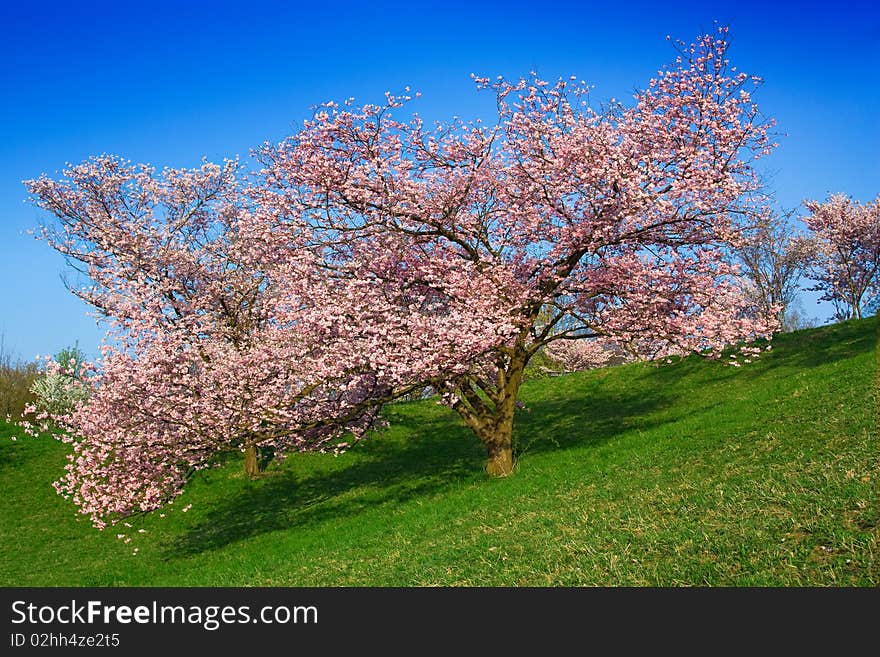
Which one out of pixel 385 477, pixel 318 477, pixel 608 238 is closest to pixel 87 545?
pixel 318 477

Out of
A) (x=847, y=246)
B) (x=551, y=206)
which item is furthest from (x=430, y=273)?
(x=847, y=246)

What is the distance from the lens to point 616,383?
3306 centimetres

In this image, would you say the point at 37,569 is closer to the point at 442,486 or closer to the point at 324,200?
the point at 442,486

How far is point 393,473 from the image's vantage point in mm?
26922

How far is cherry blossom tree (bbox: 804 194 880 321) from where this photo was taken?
1661 inches

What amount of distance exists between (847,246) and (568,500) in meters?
35.9

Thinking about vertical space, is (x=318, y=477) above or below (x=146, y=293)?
below

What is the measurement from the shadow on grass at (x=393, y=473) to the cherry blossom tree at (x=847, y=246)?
2093 centimetres

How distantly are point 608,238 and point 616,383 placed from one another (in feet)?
50.1

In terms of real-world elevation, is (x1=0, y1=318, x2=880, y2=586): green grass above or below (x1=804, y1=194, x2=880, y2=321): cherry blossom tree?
below

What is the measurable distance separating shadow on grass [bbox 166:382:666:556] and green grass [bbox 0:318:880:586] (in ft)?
0.38

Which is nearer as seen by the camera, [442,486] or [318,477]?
[442,486]

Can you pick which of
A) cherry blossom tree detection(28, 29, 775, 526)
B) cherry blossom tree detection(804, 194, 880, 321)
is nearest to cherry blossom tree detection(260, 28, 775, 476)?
cherry blossom tree detection(28, 29, 775, 526)

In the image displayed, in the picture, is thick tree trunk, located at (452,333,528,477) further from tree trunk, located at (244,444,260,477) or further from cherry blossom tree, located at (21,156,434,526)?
tree trunk, located at (244,444,260,477)
